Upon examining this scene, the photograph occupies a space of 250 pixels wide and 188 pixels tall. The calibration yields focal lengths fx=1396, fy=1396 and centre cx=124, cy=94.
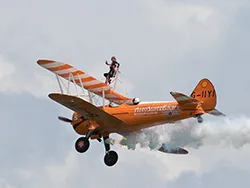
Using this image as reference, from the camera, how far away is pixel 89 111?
6103 centimetres

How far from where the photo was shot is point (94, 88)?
62.8 m

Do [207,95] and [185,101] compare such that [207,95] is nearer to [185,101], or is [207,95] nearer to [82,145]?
[185,101]

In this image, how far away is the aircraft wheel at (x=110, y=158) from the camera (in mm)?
62688

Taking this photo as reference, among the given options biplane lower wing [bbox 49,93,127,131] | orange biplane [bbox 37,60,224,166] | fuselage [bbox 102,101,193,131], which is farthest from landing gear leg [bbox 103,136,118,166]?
fuselage [bbox 102,101,193,131]

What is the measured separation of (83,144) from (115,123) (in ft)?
6.01

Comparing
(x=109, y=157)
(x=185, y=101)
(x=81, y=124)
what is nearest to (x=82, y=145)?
(x=81, y=124)

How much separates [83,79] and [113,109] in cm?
254

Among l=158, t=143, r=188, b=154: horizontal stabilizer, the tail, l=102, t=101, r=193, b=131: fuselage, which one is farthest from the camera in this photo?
l=158, t=143, r=188, b=154: horizontal stabilizer

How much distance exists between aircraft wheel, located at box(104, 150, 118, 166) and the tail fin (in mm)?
5725

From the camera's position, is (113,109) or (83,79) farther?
(83,79)

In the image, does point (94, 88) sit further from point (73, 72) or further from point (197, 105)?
point (197, 105)

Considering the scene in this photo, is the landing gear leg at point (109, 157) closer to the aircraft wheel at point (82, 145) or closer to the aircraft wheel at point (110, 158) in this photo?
the aircraft wheel at point (110, 158)

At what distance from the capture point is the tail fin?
58906mm

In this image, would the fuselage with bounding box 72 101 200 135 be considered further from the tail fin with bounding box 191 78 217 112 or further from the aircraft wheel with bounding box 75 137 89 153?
the tail fin with bounding box 191 78 217 112
